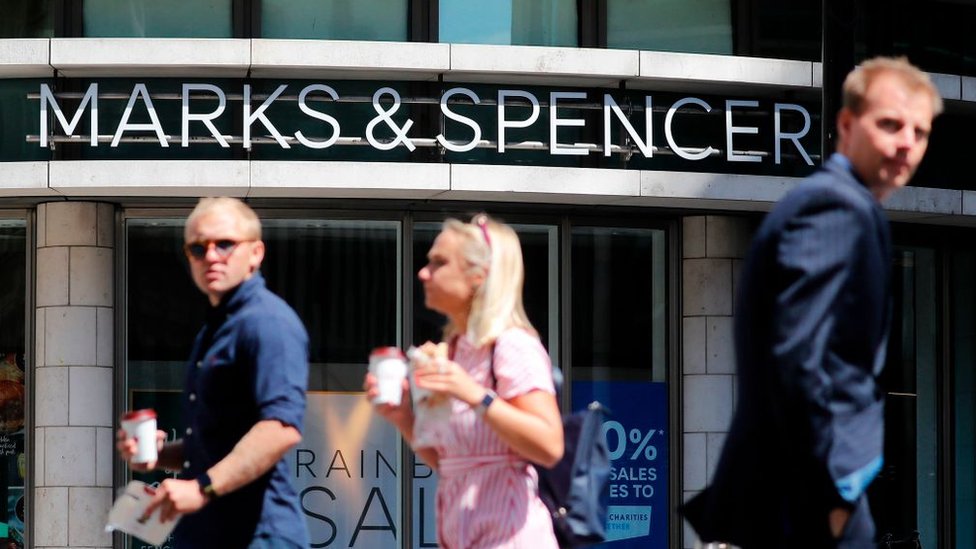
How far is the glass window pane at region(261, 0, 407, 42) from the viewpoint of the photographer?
41.6ft

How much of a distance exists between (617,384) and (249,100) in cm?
373

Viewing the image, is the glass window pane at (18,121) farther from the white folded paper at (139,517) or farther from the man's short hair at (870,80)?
the man's short hair at (870,80)

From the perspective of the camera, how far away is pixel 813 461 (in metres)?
3.60

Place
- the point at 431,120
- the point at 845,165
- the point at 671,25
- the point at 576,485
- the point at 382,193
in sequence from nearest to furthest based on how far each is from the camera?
1. the point at 845,165
2. the point at 576,485
3. the point at 382,193
4. the point at 431,120
5. the point at 671,25

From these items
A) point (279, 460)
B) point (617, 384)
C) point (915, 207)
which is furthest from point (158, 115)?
point (279, 460)

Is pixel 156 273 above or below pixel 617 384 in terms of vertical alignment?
above

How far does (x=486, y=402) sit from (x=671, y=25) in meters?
8.97

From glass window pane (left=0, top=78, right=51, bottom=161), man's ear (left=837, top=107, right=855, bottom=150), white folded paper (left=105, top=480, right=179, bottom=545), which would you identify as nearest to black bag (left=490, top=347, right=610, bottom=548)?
white folded paper (left=105, top=480, right=179, bottom=545)

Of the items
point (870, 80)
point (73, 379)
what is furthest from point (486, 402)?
point (73, 379)

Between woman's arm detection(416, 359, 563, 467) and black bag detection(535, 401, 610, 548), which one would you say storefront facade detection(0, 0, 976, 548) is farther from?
woman's arm detection(416, 359, 563, 467)

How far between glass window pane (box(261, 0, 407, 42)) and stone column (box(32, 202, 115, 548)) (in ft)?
6.32

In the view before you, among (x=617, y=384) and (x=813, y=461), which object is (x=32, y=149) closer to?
(x=617, y=384)

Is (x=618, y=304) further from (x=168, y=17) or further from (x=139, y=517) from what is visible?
(x=139, y=517)

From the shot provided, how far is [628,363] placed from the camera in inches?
532
